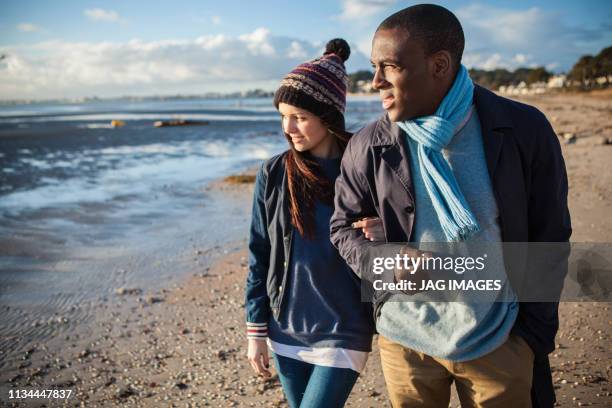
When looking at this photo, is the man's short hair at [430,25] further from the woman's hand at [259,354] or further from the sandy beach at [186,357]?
the sandy beach at [186,357]

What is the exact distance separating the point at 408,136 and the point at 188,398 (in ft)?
11.1

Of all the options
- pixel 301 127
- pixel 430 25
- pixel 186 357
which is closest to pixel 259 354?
pixel 301 127

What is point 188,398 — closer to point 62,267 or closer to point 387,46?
point 387,46

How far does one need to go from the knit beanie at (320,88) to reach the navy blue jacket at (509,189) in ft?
1.47

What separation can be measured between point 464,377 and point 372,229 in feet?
2.68

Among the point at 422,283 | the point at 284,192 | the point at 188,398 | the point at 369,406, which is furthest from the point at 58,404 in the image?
the point at 422,283

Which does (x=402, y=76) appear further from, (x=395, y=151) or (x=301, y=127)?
(x=301, y=127)

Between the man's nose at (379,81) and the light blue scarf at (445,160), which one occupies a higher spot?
the man's nose at (379,81)

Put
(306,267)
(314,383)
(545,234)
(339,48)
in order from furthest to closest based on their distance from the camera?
(339,48) → (306,267) → (314,383) → (545,234)

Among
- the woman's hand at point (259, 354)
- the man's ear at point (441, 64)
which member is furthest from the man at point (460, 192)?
the woman's hand at point (259, 354)

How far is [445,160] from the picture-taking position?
2.04m

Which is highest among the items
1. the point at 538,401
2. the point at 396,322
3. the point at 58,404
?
the point at 396,322

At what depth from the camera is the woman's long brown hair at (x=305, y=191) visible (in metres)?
2.57

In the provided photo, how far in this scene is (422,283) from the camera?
1966 mm
